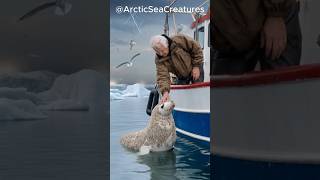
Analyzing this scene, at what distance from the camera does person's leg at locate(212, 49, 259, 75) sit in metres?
1.19

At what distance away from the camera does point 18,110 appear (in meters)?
1.84

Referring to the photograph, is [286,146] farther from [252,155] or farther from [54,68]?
[54,68]

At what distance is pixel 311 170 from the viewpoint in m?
1.14

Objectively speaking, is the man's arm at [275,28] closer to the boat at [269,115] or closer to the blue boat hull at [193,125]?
the boat at [269,115]

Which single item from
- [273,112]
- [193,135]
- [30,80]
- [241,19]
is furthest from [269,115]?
[30,80]

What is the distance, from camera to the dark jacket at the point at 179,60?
1886mm

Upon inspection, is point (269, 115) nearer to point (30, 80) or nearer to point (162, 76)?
point (162, 76)

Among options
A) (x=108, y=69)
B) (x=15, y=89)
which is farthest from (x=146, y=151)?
(x=15, y=89)

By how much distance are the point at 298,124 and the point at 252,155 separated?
6.4 inches

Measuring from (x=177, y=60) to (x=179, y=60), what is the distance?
0.01 metres

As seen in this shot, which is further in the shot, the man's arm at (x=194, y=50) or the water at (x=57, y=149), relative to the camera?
the man's arm at (x=194, y=50)

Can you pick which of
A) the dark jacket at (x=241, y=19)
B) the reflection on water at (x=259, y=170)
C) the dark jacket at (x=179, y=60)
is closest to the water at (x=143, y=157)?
the dark jacket at (x=179, y=60)

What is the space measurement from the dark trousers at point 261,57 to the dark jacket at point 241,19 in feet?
0.06

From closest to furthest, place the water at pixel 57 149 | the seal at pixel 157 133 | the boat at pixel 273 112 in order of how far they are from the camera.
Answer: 1. the boat at pixel 273 112
2. the water at pixel 57 149
3. the seal at pixel 157 133
